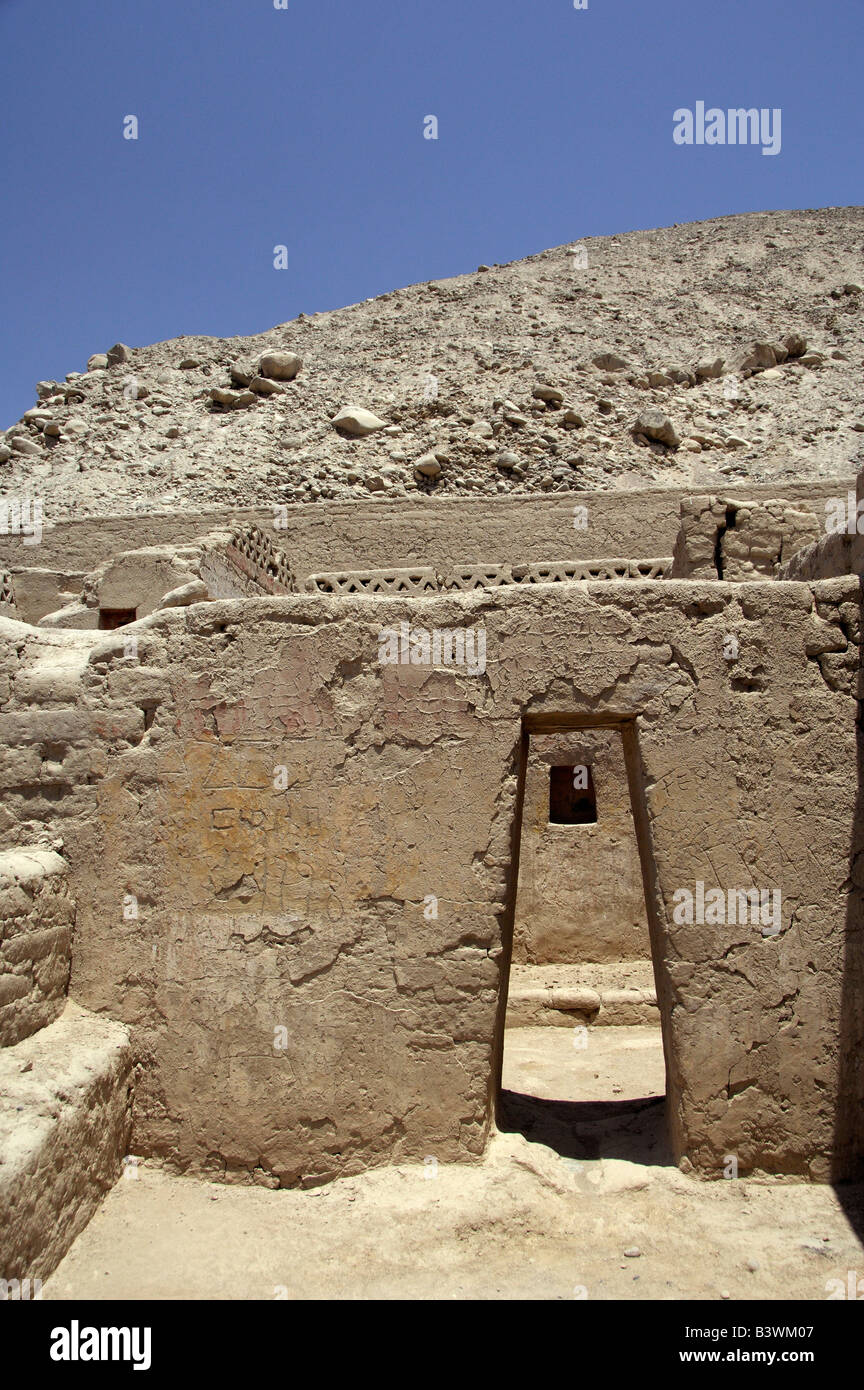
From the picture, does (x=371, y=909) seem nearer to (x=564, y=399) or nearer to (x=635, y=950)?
(x=635, y=950)

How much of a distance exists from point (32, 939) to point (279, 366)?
23.8m

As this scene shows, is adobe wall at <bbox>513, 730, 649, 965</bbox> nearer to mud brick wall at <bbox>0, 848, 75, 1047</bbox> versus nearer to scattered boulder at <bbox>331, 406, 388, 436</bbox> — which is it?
mud brick wall at <bbox>0, 848, 75, 1047</bbox>

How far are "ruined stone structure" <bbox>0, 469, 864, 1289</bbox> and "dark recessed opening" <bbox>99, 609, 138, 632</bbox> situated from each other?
508 cm

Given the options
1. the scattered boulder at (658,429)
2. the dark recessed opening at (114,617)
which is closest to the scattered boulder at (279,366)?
the scattered boulder at (658,429)

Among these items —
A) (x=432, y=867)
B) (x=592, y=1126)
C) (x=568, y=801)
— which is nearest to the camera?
(x=432, y=867)

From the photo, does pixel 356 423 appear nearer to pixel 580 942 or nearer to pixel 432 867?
pixel 580 942

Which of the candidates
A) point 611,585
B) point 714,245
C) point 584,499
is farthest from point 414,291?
point 611,585

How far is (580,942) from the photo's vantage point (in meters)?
8.91

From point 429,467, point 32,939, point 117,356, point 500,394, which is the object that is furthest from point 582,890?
point 117,356

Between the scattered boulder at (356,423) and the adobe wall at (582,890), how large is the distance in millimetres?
14774

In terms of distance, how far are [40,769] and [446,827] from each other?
1778mm
